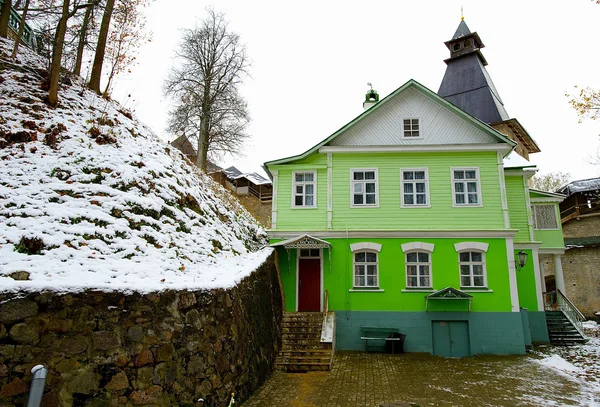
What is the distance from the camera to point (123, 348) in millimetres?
6801

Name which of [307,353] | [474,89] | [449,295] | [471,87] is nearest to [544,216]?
[449,295]

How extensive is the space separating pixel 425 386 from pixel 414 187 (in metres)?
7.70

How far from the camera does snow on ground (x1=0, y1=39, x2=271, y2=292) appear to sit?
24.4 feet

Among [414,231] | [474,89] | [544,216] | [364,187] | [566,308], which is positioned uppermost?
[474,89]

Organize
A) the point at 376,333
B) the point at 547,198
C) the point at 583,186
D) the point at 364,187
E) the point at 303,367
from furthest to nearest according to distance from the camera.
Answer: the point at 583,186
the point at 547,198
the point at 364,187
the point at 376,333
the point at 303,367

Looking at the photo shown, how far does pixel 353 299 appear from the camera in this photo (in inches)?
586

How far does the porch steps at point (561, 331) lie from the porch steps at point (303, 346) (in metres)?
10.5

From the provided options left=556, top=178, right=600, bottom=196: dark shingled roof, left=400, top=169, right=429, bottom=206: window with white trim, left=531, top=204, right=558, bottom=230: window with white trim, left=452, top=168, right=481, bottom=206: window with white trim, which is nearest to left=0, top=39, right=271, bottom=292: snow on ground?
left=400, top=169, right=429, bottom=206: window with white trim

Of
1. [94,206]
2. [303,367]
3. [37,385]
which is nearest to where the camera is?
[37,385]

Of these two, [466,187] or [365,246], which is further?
[466,187]

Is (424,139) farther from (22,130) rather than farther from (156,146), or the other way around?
(22,130)

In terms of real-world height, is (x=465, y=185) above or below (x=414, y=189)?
above

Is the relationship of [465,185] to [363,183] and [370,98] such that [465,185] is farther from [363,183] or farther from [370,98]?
[370,98]

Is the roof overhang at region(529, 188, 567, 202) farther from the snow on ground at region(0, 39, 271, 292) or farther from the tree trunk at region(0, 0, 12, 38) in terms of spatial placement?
the tree trunk at region(0, 0, 12, 38)
